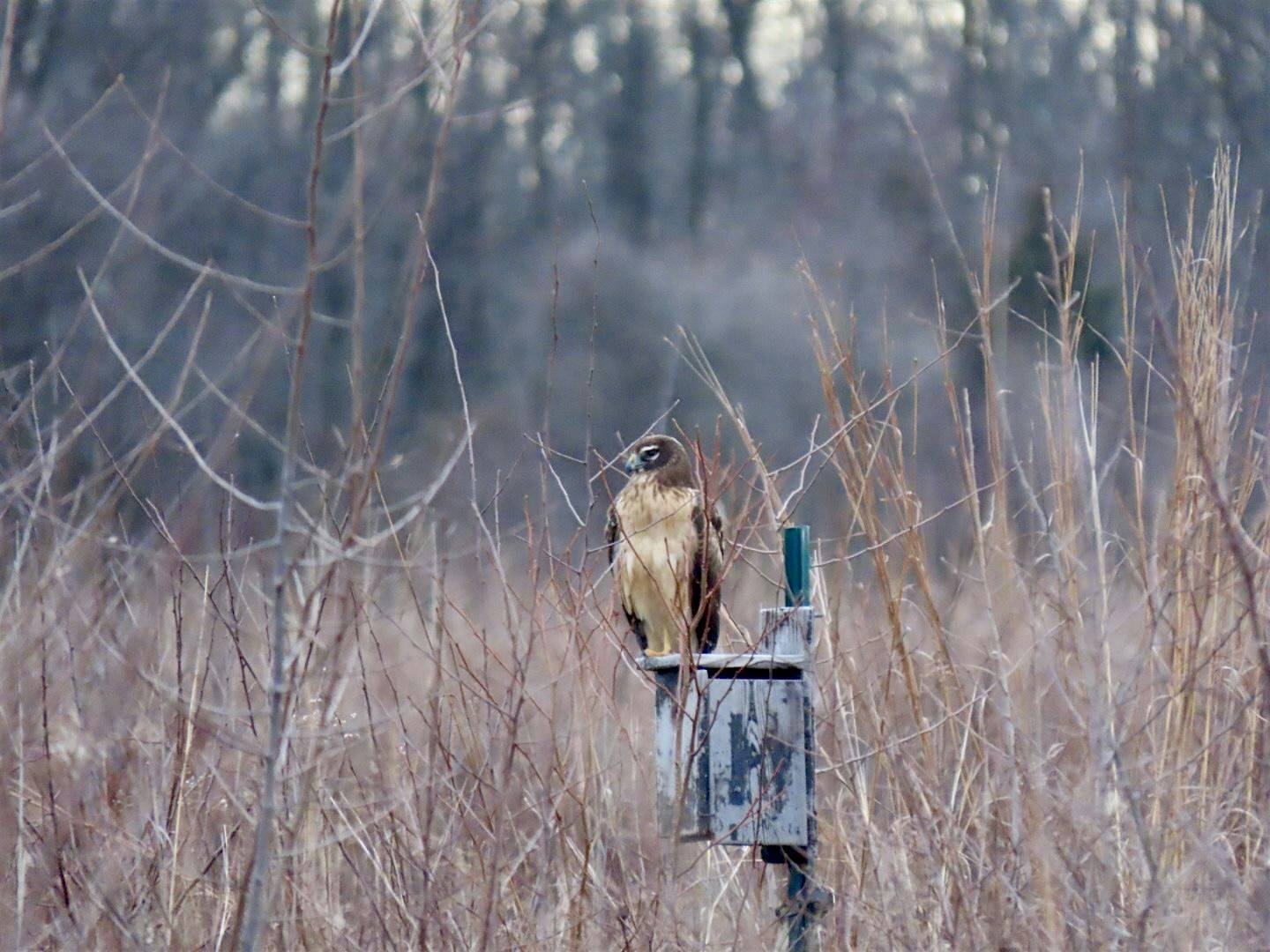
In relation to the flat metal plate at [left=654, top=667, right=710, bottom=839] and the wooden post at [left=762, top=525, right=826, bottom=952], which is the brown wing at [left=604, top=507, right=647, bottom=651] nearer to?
the flat metal plate at [left=654, top=667, right=710, bottom=839]

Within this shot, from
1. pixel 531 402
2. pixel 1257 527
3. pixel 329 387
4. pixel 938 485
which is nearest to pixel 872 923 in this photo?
pixel 1257 527

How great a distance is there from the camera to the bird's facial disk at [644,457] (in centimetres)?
403

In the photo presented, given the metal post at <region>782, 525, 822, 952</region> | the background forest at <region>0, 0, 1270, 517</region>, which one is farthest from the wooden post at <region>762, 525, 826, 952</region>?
the background forest at <region>0, 0, 1270, 517</region>

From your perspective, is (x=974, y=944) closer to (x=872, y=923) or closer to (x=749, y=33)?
(x=872, y=923)

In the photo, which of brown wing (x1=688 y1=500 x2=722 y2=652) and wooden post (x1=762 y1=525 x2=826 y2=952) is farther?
brown wing (x1=688 y1=500 x2=722 y2=652)

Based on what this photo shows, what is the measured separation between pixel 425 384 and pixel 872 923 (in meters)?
16.2

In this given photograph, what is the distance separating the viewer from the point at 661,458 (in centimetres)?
420

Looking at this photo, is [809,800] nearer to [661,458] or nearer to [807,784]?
[807,784]

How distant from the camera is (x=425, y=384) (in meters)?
18.5

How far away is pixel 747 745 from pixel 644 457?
151 centimetres

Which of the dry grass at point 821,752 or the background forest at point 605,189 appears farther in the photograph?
the background forest at point 605,189

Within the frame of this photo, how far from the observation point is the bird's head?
4.09 meters

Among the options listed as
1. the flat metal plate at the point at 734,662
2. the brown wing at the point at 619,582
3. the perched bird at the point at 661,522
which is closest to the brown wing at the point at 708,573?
the perched bird at the point at 661,522

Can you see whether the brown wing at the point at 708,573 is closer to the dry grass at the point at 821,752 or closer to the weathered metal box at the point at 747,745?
the dry grass at the point at 821,752
